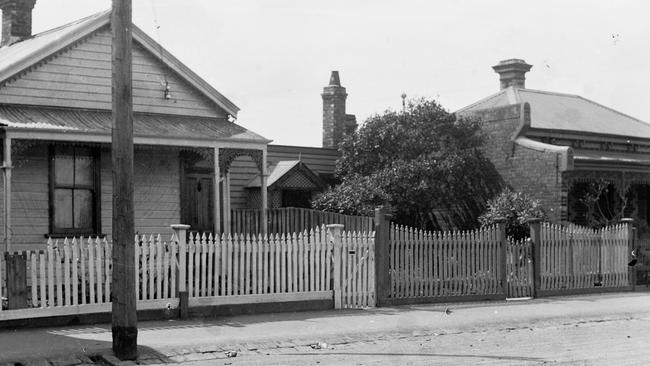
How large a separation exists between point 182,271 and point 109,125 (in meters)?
4.69

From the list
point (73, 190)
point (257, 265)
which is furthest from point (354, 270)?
point (73, 190)

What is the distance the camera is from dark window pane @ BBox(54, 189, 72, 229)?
17.4 meters

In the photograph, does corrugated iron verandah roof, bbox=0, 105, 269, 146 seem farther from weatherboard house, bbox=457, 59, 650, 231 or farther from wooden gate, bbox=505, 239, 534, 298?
weatherboard house, bbox=457, 59, 650, 231

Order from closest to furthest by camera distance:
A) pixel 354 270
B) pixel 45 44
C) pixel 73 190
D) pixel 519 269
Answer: pixel 354 270
pixel 45 44
pixel 73 190
pixel 519 269

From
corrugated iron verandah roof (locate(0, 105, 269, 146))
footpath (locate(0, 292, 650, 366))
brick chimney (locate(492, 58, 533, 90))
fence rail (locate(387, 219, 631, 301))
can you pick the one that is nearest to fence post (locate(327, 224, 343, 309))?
footpath (locate(0, 292, 650, 366))

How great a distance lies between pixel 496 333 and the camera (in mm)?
13094

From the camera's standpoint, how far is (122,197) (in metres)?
10.4

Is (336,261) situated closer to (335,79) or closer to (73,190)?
(73,190)

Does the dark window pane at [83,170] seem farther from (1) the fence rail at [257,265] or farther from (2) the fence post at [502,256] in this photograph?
(2) the fence post at [502,256]

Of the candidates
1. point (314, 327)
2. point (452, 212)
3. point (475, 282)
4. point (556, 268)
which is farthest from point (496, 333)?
point (452, 212)

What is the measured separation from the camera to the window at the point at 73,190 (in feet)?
57.1

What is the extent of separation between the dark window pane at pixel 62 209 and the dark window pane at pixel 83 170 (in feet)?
1.17

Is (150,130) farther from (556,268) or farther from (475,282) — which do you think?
(556,268)

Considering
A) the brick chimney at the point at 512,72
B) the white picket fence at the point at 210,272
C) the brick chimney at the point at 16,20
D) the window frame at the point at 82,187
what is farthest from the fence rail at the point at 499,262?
the brick chimney at the point at 512,72
